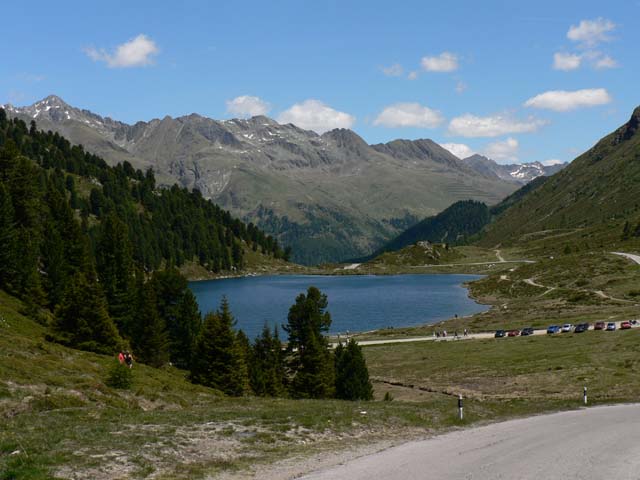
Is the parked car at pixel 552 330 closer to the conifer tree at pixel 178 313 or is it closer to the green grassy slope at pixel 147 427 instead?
the conifer tree at pixel 178 313

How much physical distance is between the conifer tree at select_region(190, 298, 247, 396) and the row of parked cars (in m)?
59.6

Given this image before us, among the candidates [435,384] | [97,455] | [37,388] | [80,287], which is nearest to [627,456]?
[97,455]

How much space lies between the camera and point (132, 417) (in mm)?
28312

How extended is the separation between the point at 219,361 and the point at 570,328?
2603 inches

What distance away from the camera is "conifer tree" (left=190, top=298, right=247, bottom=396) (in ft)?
192

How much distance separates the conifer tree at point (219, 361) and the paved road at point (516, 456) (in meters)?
35.1

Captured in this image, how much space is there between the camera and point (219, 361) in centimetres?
5919

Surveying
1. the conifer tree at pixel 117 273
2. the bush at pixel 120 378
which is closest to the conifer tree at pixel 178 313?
the conifer tree at pixel 117 273

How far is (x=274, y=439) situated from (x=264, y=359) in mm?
50329

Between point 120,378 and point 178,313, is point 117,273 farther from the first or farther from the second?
point 120,378

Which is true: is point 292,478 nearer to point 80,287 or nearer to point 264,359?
point 80,287

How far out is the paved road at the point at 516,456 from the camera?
18.6m

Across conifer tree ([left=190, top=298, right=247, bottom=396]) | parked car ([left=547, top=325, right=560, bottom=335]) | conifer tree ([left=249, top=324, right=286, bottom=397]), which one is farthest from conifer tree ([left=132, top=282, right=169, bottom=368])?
parked car ([left=547, top=325, right=560, bottom=335])

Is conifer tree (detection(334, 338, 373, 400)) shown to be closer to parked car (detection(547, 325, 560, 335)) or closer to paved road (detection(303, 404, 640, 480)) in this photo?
paved road (detection(303, 404, 640, 480))
